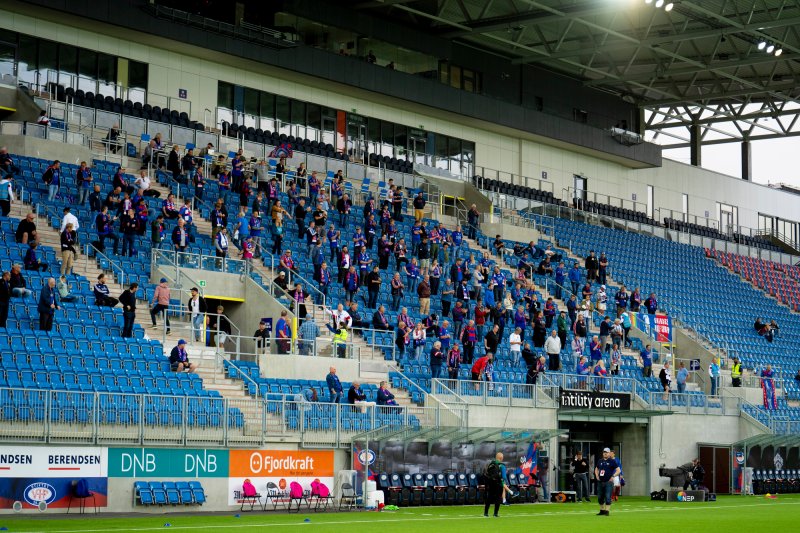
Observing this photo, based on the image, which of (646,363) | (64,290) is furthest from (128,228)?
(646,363)

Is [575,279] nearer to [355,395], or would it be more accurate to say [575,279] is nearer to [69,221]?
[355,395]

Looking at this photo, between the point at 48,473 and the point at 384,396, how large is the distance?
9818mm

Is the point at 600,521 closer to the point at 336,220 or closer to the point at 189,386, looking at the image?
the point at 189,386

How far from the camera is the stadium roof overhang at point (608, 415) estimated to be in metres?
37.2

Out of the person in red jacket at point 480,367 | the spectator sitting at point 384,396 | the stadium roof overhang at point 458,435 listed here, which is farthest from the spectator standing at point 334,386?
the person in red jacket at point 480,367

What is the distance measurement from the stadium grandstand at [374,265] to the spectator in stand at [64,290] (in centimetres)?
7

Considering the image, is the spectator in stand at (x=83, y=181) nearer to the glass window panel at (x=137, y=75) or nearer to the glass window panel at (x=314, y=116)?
the glass window panel at (x=137, y=75)

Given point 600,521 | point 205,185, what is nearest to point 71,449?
point 600,521

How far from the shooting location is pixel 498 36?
54594 millimetres

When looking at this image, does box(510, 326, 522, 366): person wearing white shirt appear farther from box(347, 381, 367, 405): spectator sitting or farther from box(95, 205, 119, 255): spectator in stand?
box(95, 205, 119, 255): spectator in stand

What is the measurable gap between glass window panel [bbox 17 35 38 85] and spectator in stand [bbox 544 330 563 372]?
1926 cm

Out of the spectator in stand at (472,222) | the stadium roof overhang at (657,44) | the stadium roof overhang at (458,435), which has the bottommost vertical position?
the stadium roof overhang at (458,435)

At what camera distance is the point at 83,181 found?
3566 centimetres

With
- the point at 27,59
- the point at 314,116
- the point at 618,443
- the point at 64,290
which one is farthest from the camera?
the point at 314,116
